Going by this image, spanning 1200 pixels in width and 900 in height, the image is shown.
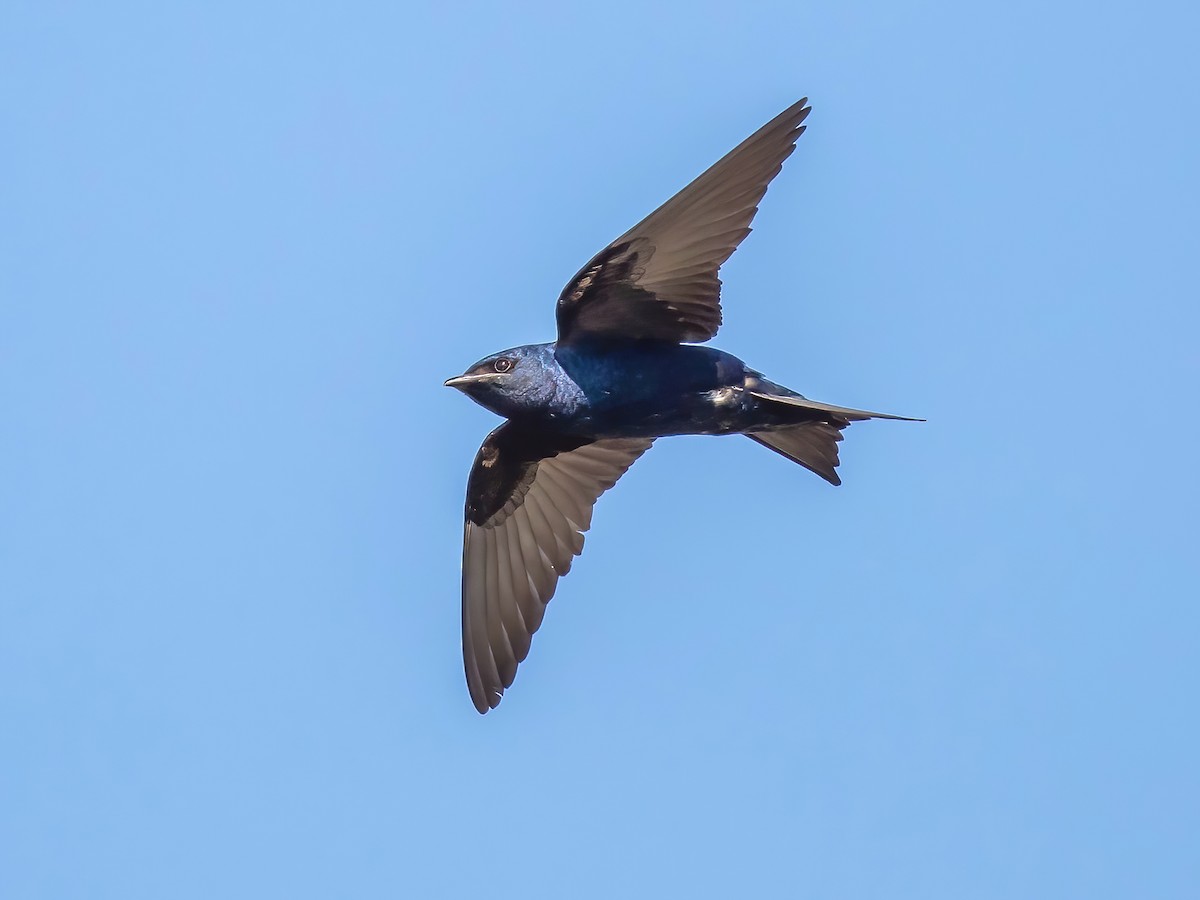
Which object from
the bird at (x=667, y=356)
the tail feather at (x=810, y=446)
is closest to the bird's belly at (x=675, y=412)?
the bird at (x=667, y=356)

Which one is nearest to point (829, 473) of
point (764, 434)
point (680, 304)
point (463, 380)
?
point (764, 434)

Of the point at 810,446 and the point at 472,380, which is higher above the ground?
the point at 472,380

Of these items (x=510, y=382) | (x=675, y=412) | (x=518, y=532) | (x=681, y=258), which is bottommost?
(x=518, y=532)

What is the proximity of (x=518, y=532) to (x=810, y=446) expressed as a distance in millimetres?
1482

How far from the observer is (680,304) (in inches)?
305

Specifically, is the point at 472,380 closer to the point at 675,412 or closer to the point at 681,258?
the point at 675,412

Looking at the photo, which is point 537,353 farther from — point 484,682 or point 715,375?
point 484,682

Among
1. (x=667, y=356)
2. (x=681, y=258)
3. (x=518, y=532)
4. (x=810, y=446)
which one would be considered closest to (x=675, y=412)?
(x=667, y=356)

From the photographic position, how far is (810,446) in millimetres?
8047

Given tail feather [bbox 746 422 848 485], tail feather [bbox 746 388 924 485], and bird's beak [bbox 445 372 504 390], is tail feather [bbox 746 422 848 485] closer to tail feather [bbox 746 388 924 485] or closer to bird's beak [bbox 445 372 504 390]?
tail feather [bbox 746 388 924 485]

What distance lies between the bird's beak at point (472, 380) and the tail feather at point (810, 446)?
1165 millimetres

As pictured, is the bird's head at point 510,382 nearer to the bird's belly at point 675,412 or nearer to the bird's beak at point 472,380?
the bird's beak at point 472,380

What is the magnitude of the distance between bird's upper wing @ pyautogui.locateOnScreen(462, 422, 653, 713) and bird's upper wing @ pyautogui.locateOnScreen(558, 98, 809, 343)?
2.93 ft

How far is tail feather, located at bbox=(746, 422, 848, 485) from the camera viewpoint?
26.2ft
